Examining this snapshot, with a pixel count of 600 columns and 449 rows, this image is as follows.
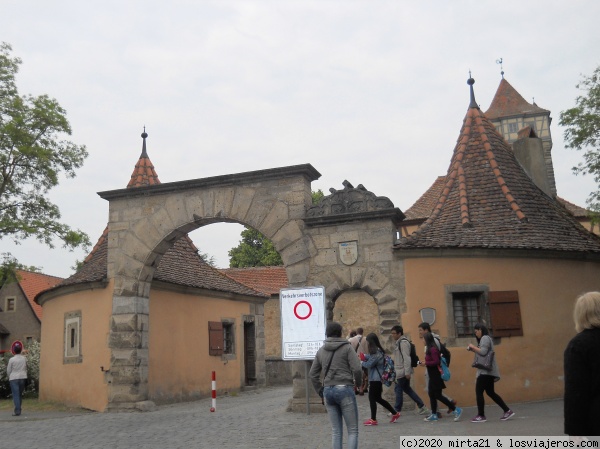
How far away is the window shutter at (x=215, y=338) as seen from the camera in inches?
749

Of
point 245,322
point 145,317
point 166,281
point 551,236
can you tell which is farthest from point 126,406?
point 551,236

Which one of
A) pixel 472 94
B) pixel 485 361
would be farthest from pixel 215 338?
pixel 485 361

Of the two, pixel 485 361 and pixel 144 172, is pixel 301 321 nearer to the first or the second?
pixel 485 361

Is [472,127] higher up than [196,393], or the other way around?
[472,127]

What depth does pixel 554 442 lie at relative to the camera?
704 cm

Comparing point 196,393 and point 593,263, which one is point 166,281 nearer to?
point 196,393

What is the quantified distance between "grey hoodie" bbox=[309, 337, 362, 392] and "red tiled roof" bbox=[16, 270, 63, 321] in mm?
32987

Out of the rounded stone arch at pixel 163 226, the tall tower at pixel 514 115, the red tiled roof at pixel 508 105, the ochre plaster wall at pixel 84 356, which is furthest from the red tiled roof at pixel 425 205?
the red tiled roof at pixel 508 105

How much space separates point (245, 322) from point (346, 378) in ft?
48.7

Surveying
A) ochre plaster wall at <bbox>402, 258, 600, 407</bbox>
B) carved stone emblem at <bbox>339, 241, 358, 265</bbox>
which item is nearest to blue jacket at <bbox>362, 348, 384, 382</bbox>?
ochre plaster wall at <bbox>402, 258, 600, 407</bbox>

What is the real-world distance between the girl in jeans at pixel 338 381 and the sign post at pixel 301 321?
4.62 meters

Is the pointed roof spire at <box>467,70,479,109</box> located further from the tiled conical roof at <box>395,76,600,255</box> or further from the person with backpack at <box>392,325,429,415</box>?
the person with backpack at <box>392,325,429,415</box>

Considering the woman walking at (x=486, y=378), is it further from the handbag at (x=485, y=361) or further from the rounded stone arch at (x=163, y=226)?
the rounded stone arch at (x=163, y=226)

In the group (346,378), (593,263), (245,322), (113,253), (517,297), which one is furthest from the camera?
(245,322)
